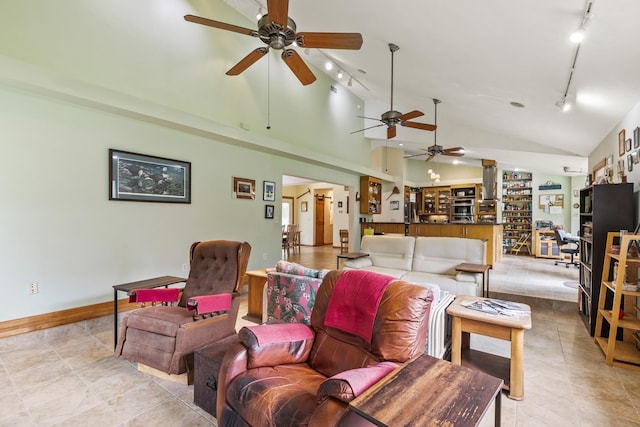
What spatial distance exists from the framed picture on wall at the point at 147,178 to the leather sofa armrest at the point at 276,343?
3.04 metres

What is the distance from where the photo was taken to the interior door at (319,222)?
12.5 metres

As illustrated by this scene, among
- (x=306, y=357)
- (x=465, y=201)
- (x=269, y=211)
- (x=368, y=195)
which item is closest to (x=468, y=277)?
(x=306, y=357)

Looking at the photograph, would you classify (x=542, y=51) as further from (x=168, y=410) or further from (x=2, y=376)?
(x=2, y=376)

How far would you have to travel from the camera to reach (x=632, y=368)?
258cm

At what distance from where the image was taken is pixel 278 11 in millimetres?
2443

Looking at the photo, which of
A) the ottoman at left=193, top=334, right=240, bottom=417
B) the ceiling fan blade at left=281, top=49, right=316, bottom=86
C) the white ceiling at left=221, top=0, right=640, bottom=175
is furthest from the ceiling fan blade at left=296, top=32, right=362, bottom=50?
the ottoman at left=193, top=334, right=240, bottom=417

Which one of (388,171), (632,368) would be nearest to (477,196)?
(388,171)

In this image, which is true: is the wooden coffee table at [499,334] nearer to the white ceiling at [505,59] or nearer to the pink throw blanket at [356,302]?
the pink throw blanket at [356,302]

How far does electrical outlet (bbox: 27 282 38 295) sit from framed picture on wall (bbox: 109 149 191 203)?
3.78ft

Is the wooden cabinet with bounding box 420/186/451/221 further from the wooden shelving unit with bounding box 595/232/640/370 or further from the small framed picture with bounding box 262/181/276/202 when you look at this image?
the wooden shelving unit with bounding box 595/232/640/370

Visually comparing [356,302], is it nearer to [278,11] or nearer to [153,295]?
[153,295]

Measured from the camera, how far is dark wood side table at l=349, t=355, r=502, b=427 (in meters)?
1.03

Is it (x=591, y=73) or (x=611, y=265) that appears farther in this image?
(x=611, y=265)

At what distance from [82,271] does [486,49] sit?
504cm
